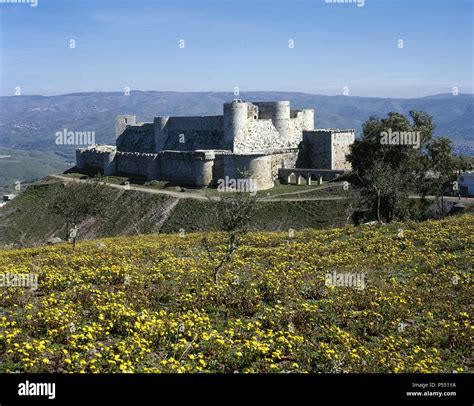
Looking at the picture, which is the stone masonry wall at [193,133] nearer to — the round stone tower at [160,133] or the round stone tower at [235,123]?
the round stone tower at [160,133]

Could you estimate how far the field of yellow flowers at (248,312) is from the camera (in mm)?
11289

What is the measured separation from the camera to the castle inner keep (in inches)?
2709

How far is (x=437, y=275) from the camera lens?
1897 centimetres

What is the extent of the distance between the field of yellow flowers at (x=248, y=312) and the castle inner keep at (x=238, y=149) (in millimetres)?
44805

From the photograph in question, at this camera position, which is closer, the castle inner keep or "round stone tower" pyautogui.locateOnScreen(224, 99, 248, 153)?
the castle inner keep

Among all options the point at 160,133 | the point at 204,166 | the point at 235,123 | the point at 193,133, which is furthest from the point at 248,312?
the point at 160,133

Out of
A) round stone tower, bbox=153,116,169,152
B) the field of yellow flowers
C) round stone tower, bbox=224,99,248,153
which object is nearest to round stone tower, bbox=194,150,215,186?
round stone tower, bbox=224,99,248,153

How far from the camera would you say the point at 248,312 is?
49.6 feet

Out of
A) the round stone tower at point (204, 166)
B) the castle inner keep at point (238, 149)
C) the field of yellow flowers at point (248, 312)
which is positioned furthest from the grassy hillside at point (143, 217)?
the field of yellow flowers at point (248, 312)

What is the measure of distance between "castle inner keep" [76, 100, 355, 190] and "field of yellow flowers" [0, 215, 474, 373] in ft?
147

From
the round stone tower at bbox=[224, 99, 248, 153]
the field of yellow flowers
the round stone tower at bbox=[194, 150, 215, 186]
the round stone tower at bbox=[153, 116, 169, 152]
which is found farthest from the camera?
the round stone tower at bbox=[153, 116, 169, 152]

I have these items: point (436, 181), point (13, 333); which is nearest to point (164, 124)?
point (436, 181)

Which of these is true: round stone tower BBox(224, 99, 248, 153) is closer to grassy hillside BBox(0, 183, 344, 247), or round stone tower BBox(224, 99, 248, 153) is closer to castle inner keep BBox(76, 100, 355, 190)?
castle inner keep BBox(76, 100, 355, 190)
